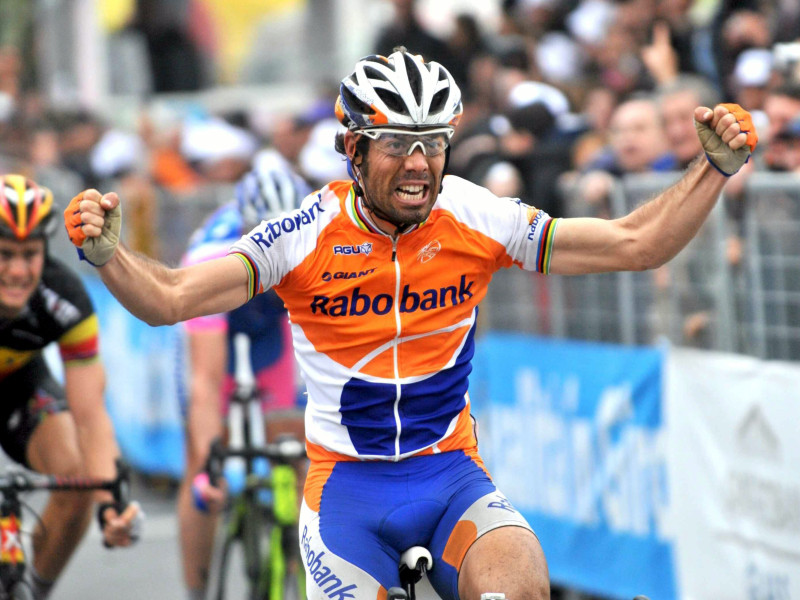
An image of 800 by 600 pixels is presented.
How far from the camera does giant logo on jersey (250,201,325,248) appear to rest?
4785mm

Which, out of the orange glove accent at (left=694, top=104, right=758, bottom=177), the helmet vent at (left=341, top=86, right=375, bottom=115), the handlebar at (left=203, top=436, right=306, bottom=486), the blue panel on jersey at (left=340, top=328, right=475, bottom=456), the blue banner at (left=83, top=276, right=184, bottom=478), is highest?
the helmet vent at (left=341, top=86, right=375, bottom=115)

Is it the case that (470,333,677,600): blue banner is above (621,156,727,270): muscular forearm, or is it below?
below

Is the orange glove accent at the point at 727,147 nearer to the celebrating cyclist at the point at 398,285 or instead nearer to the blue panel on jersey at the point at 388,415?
the celebrating cyclist at the point at 398,285

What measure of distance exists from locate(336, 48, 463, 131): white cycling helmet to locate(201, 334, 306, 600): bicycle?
2.80 metres

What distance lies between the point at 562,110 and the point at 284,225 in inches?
249

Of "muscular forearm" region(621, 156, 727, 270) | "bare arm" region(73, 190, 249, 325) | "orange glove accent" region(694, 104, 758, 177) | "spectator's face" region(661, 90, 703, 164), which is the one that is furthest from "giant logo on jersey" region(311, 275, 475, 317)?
"spectator's face" region(661, 90, 703, 164)

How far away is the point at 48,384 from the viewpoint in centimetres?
713

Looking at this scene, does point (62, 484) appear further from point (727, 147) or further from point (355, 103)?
point (727, 147)

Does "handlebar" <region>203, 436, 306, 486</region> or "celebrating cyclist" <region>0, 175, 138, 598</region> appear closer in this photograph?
"celebrating cyclist" <region>0, 175, 138, 598</region>

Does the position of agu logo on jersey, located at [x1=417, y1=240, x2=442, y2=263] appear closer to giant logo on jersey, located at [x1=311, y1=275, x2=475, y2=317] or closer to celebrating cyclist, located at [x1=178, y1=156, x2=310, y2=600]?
giant logo on jersey, located at [x1=311, y1=275, x2=475, y2=317]

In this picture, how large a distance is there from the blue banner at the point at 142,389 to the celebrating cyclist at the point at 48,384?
5.37 m

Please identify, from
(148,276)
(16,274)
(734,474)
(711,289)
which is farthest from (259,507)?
(148,276)

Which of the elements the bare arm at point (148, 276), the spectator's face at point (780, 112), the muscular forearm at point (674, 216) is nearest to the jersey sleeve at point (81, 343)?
the bare arm at point (148, 276)

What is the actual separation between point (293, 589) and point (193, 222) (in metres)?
6.39
